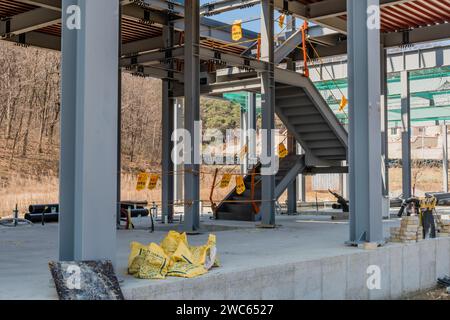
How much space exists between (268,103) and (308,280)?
853cm

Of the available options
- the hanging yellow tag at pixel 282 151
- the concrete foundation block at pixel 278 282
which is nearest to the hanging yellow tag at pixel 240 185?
the hanging yellow tag at pixel 282 151

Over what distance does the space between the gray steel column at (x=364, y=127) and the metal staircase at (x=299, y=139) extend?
21.9 feet

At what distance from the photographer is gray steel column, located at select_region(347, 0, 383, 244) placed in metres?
10.9

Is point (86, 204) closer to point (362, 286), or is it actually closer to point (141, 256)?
point (141, 256)

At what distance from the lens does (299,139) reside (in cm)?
2069

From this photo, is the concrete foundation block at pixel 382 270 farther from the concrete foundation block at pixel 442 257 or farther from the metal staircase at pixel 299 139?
the metal staircase at pixel 299 139

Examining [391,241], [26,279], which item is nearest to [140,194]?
[391,241]

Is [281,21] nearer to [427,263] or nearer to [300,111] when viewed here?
[300,111]

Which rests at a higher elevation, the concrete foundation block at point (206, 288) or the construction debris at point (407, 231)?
the construction debris at point (407, 231)

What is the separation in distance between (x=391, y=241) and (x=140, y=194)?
3022cm

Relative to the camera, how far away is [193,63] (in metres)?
14.6

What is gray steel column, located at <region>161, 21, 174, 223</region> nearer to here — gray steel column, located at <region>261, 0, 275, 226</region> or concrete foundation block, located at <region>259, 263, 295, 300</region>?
gray steel column, located at <region>261, 0, 275, 226</region>

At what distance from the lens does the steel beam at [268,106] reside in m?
16.3

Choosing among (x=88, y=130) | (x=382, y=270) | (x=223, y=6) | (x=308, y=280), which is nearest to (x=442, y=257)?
(x=382, y=270)
